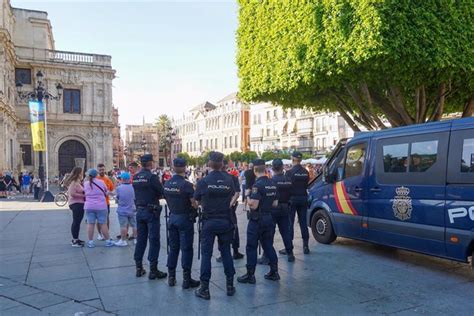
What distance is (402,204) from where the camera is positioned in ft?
21.4

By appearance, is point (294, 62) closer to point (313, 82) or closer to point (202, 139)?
point (313, 82)

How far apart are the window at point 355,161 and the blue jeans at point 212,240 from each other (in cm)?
347

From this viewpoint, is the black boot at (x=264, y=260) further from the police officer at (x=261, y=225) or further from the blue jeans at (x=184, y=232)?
the blue jeans at (x=184, y=232)

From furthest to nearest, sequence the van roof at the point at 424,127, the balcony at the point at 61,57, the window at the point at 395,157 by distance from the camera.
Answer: the balcony at the point at 61,57 < the window at the point at 395,157 < the van roof at the point at 424,127

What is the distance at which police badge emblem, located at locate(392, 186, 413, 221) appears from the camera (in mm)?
6427

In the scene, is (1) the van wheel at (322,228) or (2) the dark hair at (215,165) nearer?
(2) the dark hair at (215,165)

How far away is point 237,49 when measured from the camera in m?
14.5

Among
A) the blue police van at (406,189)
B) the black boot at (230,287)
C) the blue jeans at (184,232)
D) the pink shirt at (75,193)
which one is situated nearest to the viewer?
the black boot at (230,287)

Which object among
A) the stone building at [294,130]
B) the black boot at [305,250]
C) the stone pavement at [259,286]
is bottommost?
the stone pavement at [259,286]

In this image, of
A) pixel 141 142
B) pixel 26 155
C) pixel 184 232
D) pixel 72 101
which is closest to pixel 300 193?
pixel 184 232

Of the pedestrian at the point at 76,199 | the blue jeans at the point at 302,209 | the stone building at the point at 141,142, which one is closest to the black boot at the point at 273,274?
the blue jeans at the point at 302,209

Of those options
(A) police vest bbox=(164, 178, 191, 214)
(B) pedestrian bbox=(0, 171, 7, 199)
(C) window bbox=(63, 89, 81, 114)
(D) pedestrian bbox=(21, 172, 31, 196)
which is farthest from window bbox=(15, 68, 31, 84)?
(A) police vest bbox=(164, 178, 191, 214)

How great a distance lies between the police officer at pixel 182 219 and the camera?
5.45m

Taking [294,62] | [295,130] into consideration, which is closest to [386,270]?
[294,62]
